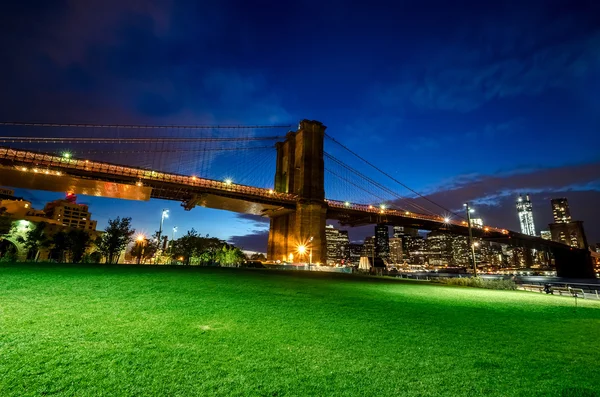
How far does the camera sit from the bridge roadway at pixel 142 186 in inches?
1452

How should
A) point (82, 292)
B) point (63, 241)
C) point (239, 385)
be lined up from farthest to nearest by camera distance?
point (63, 241), point (82, 292), point (239, 385)

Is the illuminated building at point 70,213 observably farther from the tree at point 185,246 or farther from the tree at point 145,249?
the tree at point 185,246

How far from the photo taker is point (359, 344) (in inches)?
218

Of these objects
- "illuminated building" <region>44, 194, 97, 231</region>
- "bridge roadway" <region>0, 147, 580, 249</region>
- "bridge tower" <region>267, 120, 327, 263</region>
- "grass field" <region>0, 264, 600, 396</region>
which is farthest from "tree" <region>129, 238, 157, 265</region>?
"grass field" <region>0, 264, 600, 396</region>

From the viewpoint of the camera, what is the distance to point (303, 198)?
51062 millimetres

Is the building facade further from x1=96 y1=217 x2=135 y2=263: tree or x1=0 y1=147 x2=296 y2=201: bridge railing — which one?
x1=96 y1=217 x2=135 y2=263: tree

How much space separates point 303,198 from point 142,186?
80.4 ft

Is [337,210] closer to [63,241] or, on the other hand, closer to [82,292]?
[63,241]

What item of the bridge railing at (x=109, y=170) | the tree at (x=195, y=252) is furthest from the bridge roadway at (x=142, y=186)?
the tree at (x=195, y=252)

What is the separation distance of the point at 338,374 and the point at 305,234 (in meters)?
45.5

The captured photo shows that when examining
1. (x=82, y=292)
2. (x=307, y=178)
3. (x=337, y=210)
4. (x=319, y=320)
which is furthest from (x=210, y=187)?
(x=319, y=320)

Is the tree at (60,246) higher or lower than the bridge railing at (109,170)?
lower

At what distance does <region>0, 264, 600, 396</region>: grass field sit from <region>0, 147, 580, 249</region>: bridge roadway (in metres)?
37.4

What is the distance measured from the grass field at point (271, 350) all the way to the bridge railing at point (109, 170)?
37206 mm
